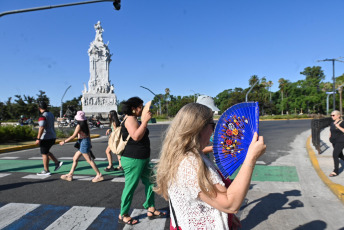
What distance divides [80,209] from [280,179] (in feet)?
14.1

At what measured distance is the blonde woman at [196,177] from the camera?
1.38 metres

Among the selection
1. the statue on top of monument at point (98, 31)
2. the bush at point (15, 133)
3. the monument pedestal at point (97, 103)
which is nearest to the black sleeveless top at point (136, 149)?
the bush at point (15, 133)

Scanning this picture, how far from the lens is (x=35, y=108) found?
47031mm

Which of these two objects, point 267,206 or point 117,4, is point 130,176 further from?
point 117,4

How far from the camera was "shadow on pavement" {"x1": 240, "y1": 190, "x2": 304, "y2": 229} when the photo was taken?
3559mm

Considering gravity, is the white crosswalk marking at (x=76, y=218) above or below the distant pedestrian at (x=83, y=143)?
below

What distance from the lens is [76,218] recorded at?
3.68 m

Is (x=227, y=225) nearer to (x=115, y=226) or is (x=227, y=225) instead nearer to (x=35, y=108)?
(x=115, y=226)

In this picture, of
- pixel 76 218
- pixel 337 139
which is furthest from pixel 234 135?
pixel 337 139

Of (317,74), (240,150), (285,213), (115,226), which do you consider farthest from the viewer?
(317,74)

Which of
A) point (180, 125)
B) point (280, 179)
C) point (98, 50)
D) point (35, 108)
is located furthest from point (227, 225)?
point (35, 108)

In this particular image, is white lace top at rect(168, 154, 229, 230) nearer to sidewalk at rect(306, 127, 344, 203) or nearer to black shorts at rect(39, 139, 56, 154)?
sidewalk at rect(306, 127, 344, 203)

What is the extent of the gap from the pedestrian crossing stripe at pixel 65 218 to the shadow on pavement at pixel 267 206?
120cm

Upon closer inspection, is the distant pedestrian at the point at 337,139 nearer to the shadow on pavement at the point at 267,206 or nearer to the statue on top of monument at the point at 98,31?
the shadow on pavement at the point at 267,206
